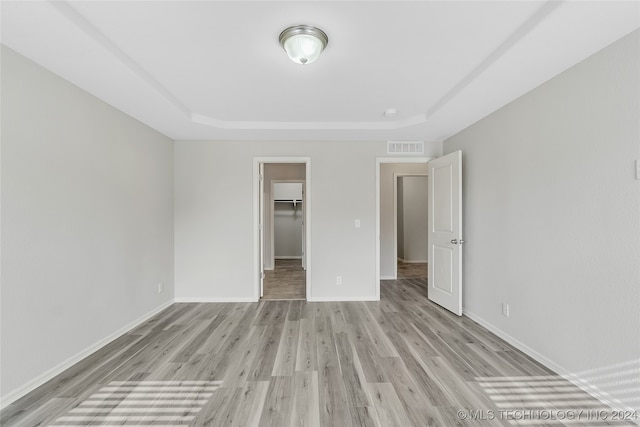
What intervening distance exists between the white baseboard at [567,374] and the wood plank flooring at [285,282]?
2562 millimetres

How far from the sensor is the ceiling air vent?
407cm

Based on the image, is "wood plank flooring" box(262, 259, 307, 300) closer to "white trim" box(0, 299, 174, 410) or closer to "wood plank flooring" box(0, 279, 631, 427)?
"wood plank flooring" box(0, 279, 631, 427)

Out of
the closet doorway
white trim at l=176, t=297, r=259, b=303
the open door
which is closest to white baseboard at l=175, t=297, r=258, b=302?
white trim at l=176, t=297, r=259, b=303

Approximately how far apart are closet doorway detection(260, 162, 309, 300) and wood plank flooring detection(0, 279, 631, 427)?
1.54m

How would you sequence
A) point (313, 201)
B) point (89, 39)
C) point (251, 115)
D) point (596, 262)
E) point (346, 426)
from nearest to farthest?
point (346, 426)
point (89, 39)
point (596, 262)
point (251, 115)
point (313, 201)

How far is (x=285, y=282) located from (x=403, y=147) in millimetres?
3185

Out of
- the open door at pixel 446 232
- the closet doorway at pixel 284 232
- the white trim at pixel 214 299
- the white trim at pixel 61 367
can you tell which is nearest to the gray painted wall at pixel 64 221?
the white trim at pixel 61 367

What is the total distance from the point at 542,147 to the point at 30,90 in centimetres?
397

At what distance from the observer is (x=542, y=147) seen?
2326 mm

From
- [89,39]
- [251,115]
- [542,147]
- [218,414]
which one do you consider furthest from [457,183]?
[89,39]

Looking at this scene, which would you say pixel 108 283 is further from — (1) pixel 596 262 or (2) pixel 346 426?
(1) pixel 596 262

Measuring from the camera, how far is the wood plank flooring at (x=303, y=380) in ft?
5.59

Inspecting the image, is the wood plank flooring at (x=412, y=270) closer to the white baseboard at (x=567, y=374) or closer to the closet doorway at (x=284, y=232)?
the closet doorway at (x=284, y=232)

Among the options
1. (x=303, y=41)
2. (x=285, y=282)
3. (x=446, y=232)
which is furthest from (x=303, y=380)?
(x=285, y=282)
